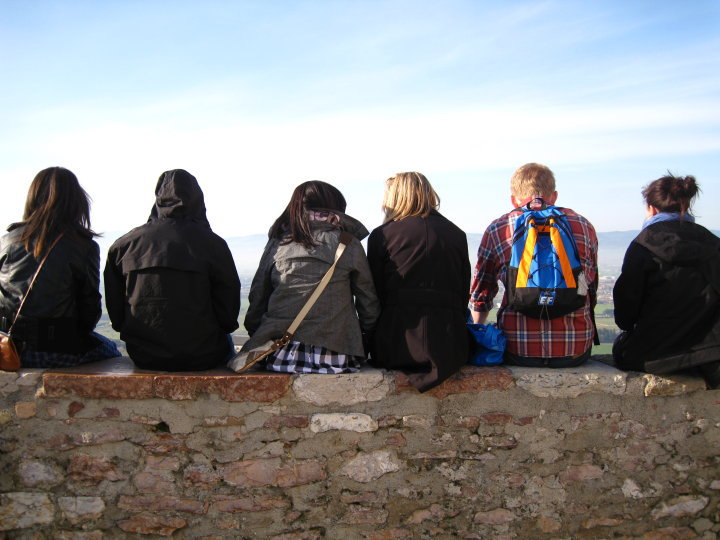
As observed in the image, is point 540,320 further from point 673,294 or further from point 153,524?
point 153,524

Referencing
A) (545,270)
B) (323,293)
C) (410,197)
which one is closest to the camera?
(545,270)

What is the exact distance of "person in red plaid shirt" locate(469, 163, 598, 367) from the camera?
155 inches

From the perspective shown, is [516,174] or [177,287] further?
[516,174]

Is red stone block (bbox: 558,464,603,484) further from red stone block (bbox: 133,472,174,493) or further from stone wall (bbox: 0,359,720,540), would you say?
red stone block (bbox: 133,472,174,493)

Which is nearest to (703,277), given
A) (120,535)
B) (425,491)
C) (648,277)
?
(648,277)

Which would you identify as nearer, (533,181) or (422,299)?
(422,299)

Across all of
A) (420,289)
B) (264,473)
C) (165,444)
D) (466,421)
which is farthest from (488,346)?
(165,444)

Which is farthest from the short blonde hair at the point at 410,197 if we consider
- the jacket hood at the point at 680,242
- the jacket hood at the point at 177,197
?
the jacket hood at the point at 680,242

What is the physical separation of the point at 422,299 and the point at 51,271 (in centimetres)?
234

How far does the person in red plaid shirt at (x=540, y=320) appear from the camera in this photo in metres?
3.94

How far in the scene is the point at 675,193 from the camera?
3.98 metres

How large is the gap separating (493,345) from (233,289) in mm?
1697

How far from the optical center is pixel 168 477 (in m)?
3.77

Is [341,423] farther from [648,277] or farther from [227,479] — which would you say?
[648,277]
